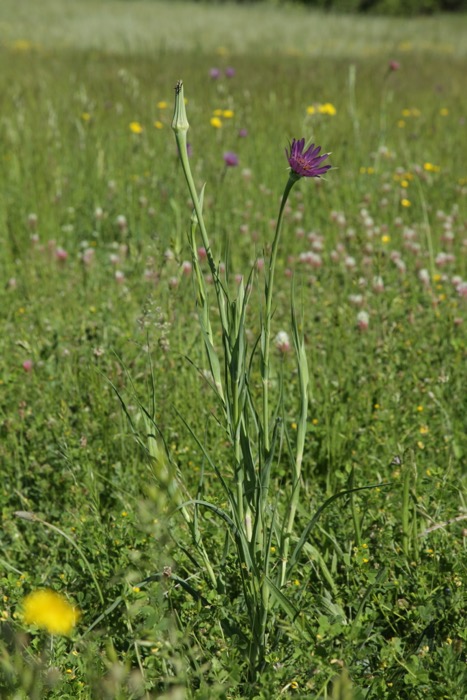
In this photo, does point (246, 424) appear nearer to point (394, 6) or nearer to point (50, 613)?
point (50, 613)

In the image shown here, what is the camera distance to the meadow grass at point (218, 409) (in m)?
1.40

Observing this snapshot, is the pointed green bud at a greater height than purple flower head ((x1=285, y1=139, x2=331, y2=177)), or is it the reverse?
the pointed green bud

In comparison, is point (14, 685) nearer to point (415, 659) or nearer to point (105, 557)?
point (105, 557)

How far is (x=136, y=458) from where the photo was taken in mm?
2025

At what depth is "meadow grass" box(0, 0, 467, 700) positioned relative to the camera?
4.58 feet

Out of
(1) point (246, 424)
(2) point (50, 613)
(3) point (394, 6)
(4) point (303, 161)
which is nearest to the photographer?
(2) point (50, 613)

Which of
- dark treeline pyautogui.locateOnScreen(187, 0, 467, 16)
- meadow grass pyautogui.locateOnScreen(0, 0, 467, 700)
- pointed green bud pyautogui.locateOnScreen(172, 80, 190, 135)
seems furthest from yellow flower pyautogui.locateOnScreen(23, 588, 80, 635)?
dark treeline pyautogui.locateOnScreen(187, 0, 467, 16)

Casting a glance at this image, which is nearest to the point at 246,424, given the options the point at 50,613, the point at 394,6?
the point at 50,613

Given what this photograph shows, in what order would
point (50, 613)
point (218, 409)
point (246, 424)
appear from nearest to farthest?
point (50, 613), point (246, 424), point (218, 409)

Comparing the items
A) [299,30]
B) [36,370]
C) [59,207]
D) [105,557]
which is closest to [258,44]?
[299,30]

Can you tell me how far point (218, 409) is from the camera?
2.10 meters

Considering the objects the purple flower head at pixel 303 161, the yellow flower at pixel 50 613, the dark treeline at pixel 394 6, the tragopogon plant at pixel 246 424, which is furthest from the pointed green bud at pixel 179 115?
the dark treeline at pixel 394 6

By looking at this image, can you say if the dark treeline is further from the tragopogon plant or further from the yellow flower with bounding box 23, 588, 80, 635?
the yellow flower with bounding box 23, 588, 80, 635

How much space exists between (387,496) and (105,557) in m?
0.78
